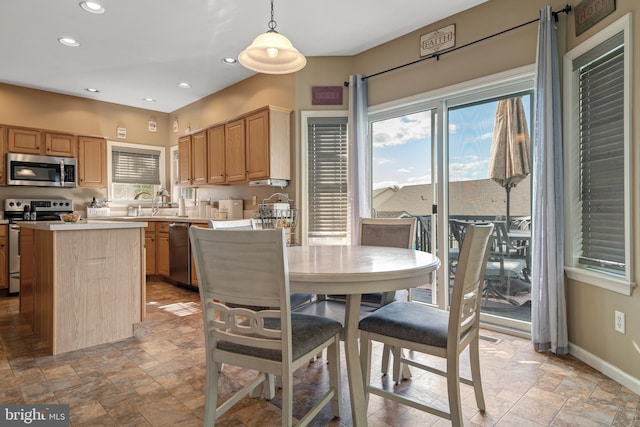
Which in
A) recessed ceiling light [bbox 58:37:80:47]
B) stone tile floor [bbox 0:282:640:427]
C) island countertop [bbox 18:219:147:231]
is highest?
recessed ceiling light [bbox 58:37:80:47]

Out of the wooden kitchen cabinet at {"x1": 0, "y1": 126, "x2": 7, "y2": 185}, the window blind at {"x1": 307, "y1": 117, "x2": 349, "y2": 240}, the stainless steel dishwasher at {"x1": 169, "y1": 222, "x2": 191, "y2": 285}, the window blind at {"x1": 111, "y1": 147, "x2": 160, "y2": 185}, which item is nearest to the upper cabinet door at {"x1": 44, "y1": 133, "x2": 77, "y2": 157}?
the wooden kitchen cabinet at {"x1": 0, "y1": 126, "x2": 7, "y2": 185}

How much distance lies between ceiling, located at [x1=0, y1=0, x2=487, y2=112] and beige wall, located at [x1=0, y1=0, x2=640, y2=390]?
18 cm

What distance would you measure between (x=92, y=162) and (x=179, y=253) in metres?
2.14

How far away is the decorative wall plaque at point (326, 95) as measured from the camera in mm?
4004

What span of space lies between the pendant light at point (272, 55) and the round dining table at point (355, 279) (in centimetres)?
127

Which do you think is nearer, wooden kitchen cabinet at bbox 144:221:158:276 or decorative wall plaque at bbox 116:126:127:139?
wooden kitchen cabinet at bbox 144:221:158:276

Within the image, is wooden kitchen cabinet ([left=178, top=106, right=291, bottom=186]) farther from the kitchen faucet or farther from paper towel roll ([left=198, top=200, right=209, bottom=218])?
the kitchen faucet

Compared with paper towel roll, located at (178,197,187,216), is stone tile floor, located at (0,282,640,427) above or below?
below

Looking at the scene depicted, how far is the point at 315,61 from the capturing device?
13.3ft

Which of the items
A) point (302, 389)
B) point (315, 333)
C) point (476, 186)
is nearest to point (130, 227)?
point (302, 389)

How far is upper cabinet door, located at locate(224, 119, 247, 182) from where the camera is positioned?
4320mm

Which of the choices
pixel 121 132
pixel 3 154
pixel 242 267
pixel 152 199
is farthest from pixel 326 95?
pixel 3 154

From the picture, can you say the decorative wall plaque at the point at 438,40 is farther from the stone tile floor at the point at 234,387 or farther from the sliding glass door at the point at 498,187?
the stone tile floor at the point at 234,387

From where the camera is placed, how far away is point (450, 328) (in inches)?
59.7
